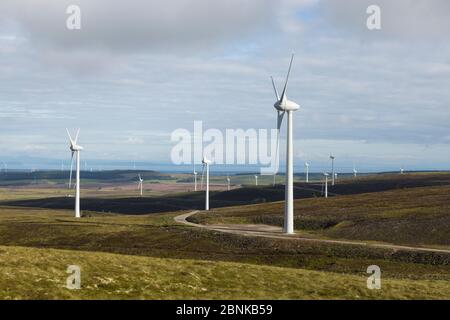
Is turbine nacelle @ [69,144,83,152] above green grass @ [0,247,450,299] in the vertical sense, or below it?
above

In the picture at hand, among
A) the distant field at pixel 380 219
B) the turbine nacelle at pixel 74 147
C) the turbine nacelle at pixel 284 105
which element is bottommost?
the distant field at pixel 380 219

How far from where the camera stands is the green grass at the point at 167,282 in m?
31.5

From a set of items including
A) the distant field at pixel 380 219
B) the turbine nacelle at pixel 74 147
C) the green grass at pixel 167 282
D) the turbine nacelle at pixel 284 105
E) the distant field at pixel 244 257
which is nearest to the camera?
the green grass at pixel 167 282

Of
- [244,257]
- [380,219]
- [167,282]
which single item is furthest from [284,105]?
[167,282]

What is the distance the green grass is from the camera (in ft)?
103

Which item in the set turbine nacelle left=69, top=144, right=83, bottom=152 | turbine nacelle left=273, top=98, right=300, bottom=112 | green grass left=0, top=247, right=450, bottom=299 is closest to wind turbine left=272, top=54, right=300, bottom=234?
turbine nacelle left=273, top=98, right=300, bottom=112

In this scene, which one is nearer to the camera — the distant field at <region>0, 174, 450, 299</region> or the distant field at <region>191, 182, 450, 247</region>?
the distant field at <region>0, 174, 450, 299</region>

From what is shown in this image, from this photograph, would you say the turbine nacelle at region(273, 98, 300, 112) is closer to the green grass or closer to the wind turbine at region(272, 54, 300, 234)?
the wind turbine at region(272, 54, 300, 234)

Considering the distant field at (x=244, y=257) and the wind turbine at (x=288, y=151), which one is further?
the wind turbine at (x=288, y=151)

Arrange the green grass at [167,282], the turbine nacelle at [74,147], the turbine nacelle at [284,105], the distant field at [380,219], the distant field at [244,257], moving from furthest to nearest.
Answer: the turbine nacelle at [74,147] → the turbine nacelle at [284,105] → the distant field at [380,219] → the distant field at [244,257] → the green grass at [167,282]

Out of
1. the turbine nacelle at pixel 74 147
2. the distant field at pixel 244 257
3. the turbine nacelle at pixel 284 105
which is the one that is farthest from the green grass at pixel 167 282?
the turbine nacelle at pixel 74 147

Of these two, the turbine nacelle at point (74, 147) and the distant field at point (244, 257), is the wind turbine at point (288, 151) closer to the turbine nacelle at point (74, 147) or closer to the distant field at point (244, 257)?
the distant field at point (244, 257)

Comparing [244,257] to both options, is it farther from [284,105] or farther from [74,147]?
[74,147]

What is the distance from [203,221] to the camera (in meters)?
116
